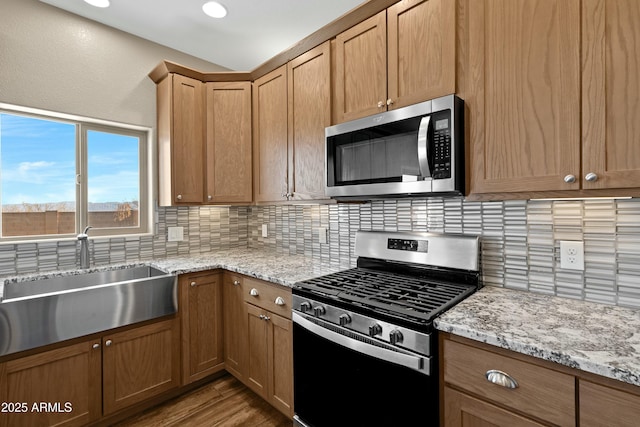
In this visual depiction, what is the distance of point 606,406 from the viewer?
80 cm

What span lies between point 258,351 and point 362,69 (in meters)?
1.84

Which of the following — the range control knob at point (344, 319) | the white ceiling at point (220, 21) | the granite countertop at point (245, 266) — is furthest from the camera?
the white ceiling at point (220, 21)

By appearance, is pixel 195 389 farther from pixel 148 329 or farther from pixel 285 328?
pixel 285 328

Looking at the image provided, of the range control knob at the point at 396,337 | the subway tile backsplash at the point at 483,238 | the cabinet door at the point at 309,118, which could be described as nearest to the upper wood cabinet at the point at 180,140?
the subway tile backsplash at the point at 483,238

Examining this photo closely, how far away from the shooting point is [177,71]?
7.83 feet

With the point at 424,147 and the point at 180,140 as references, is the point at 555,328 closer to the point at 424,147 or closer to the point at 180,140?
the point at 424,147

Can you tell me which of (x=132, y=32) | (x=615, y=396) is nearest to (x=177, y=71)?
(x=132, y=32)

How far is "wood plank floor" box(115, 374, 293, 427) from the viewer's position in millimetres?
1886

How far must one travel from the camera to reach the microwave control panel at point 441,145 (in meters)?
1.34

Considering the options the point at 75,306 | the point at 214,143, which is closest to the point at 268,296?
the point at 75,306

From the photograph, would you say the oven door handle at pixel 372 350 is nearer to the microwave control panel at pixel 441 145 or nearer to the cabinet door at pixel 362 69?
the microwave control panel at pixel 441 145

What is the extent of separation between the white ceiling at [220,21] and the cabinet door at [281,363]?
2.08m

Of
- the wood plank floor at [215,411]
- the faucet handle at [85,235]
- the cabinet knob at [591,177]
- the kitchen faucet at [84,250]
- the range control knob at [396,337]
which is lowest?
the wood plank floor at [215,411]

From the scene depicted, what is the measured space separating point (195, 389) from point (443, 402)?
187 centimetres
